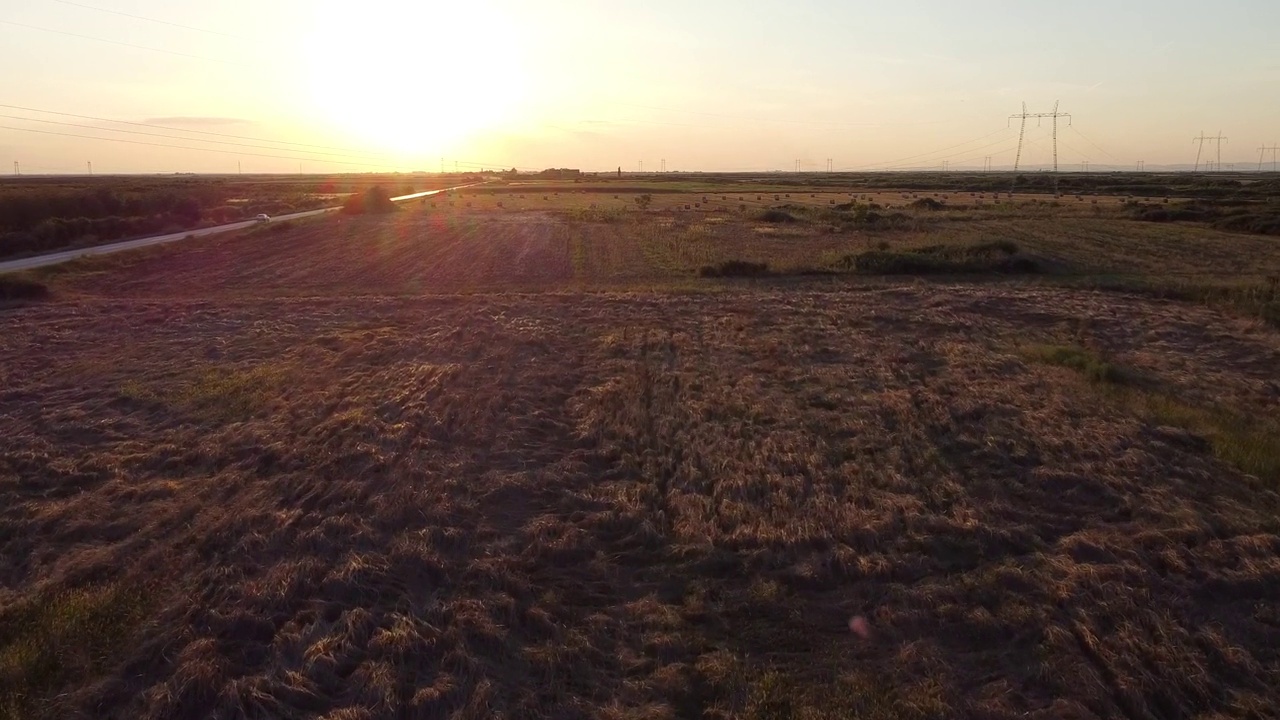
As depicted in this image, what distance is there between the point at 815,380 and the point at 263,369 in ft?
35.8

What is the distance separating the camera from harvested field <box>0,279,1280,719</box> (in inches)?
258

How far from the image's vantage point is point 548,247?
131 feet

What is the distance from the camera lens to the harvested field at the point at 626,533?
655cm

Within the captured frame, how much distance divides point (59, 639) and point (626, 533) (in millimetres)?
5473

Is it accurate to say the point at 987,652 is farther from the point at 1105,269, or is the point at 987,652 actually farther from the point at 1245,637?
the point at 1105,269

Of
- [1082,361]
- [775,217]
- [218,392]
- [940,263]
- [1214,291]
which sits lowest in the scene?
[218,392]

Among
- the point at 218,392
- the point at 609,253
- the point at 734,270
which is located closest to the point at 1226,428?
the point at 218,392

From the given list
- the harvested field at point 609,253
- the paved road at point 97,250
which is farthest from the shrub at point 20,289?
the paved road at point 97,250

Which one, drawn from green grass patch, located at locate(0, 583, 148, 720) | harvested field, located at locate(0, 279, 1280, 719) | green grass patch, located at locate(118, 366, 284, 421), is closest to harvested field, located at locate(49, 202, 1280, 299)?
harvested field, located at locate(0, 279, 1280, 719)

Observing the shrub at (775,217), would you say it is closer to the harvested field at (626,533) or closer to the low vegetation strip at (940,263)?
the low vegetation strip at (940,263)

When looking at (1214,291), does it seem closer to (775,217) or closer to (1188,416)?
(1188,416)

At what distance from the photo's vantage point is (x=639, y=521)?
9367 millimetres

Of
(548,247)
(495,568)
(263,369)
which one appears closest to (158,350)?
(263,369)

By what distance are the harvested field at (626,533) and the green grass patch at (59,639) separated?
3cm
